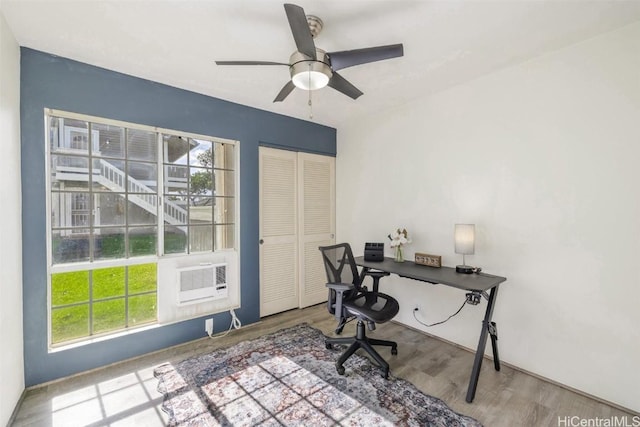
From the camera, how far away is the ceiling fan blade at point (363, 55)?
1640 mm

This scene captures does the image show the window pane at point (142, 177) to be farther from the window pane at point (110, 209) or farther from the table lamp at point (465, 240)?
the table lamp at point (465, 240)

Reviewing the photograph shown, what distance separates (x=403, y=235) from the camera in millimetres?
3023

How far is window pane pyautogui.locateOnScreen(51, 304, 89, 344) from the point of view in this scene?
2318 millimetres

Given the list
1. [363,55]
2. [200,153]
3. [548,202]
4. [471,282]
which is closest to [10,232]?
[200,153]

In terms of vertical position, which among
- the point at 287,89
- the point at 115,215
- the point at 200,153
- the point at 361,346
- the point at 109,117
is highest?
the point at 287,89

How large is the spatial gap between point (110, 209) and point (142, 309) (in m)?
0.99

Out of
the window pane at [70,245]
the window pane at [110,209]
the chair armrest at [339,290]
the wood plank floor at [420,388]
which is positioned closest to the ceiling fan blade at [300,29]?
the chair armrest at [339,290]

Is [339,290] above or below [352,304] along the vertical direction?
above

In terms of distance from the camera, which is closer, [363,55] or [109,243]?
[363,55]

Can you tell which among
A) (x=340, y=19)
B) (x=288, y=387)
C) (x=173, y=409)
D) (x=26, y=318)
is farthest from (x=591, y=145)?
(x=26, y=318)

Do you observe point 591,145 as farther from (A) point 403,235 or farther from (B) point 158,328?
(B) point 158,328

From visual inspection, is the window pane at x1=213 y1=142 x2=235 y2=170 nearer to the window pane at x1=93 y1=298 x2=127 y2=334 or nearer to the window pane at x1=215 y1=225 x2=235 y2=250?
the window pane at x1=215 y1=225 x2=235 y2=250

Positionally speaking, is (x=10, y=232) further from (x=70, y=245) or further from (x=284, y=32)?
(x=284, y=32)

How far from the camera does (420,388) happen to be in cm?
212
